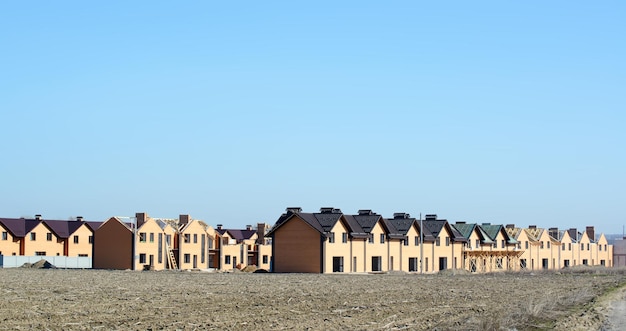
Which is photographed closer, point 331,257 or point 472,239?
point 331,257

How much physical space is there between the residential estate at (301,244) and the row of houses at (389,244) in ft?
0.30

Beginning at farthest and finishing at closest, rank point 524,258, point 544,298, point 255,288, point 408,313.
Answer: point 524,258 → point 255,288 → point 544,298 → point 408,313

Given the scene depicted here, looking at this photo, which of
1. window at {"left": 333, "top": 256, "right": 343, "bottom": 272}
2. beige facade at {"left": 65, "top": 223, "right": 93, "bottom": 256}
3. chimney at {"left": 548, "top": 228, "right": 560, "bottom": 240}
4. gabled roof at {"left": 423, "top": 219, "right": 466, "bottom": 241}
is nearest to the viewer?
window at {"left": 333, "top": 256, "right": 343, "bottom": 272}

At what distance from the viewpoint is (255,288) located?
140 feet

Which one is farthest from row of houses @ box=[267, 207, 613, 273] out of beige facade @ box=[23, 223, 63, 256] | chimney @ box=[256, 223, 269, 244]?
beige facade @ box=[23, 223, 63, 256]

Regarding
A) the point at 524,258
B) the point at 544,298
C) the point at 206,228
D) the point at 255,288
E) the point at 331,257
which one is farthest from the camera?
the point at 524,258

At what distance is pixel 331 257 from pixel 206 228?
3151 cm

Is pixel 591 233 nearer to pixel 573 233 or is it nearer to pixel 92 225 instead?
pixel 573 233

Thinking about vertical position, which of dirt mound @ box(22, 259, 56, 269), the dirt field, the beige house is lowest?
the dirt field

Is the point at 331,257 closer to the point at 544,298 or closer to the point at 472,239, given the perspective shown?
the point at 472,239

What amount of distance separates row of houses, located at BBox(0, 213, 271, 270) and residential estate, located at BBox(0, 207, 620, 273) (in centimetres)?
11

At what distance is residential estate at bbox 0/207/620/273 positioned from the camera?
76.9 metres

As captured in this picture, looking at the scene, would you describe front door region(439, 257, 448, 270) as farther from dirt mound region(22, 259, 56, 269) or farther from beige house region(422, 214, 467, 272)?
dirt mound region(22, 259, 56, 269)

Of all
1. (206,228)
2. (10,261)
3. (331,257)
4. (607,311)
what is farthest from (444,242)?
(607,311)
